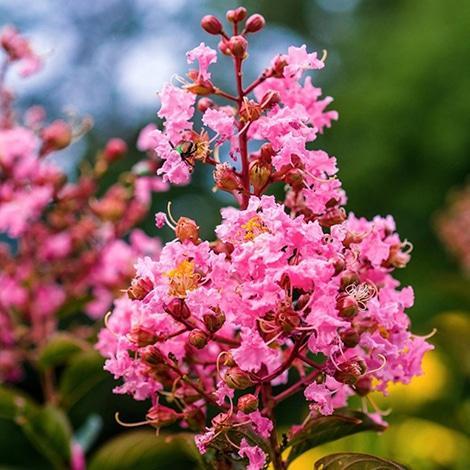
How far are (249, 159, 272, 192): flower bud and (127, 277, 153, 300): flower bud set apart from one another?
0.14 meters

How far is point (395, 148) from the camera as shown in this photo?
20.7 feet

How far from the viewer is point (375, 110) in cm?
633

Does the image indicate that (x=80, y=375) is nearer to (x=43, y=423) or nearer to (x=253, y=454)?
(x=43, y=423)

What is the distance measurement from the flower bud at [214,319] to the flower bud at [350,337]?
0.11 meters

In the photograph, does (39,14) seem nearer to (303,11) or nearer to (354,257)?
(303,11)

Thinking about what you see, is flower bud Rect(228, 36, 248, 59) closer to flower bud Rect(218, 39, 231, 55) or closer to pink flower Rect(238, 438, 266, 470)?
flower bud Rect(218, 39, 231, 55)

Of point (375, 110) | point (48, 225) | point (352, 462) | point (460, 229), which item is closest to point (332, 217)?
point (352, 462)

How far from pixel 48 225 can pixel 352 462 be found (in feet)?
3.21

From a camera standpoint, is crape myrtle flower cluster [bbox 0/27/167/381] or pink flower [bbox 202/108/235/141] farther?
crape myrtle flower cluster [bbox 0/27/167/381]

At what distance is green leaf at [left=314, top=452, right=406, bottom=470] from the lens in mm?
758

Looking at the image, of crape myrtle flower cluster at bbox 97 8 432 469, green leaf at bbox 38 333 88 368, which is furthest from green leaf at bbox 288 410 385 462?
green leaf at bbox 38 333 88 368

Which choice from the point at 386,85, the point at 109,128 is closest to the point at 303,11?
the point at 109,128

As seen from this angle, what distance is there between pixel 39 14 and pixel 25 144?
9.24 meters

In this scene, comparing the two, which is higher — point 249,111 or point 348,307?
point 249,111
